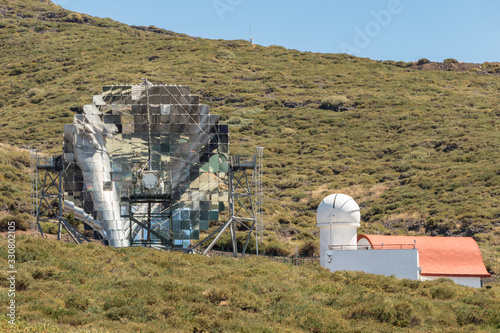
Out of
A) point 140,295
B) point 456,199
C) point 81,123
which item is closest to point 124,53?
point 456,199

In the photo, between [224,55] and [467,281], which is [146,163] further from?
[224,55]

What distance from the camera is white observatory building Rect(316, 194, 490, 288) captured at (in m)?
36.0

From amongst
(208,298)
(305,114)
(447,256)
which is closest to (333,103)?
(305,114)

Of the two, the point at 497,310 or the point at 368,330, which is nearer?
the point at 368,330

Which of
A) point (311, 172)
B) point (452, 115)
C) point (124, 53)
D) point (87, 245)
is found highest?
point (124, 53)

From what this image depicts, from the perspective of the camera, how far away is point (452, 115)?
321 feet

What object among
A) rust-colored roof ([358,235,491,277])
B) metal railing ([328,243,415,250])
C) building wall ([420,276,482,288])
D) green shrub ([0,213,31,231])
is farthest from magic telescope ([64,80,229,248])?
building wall ([420,276,482,288])

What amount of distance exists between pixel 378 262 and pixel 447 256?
423 centimetres

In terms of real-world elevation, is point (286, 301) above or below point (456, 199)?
below

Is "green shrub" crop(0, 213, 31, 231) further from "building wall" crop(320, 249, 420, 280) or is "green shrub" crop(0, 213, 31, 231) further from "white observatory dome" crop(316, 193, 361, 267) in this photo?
"building wall" crop(320, 249, 420, 280)

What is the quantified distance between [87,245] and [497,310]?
19.2m

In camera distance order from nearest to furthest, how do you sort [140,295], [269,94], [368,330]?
1. [368,330]
2. [140,295]
3. [269,94]

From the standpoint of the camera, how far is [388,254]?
36.1 m

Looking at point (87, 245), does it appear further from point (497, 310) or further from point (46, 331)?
point (497, 310)
